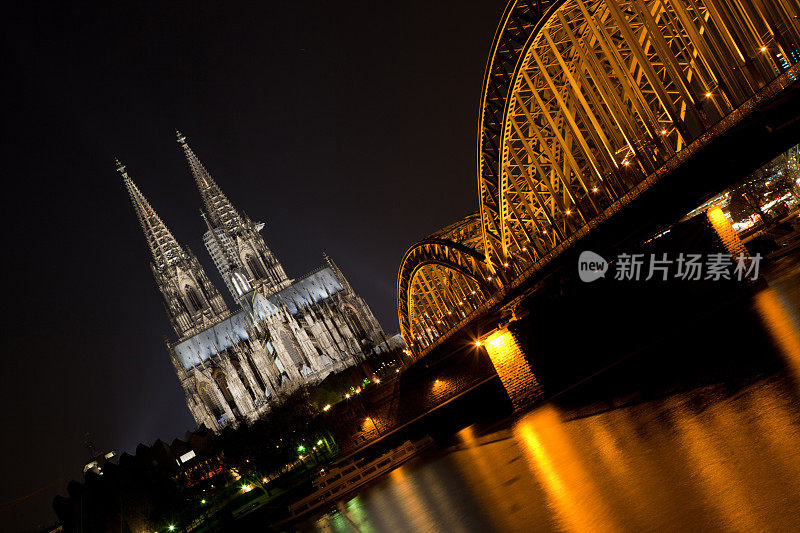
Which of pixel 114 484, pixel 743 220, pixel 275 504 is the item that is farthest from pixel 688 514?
pixel 114 484

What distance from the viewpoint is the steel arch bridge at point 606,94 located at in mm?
17172

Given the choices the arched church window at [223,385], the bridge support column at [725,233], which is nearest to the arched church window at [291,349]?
the arched church window at [223,385]

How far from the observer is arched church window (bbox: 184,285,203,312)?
159875mm

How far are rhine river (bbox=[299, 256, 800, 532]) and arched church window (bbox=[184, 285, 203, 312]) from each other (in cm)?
14167

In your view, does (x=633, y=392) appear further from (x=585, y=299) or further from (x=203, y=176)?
(x=203, y=176)

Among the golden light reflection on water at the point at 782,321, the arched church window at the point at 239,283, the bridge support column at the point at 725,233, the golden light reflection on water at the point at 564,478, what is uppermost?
the arched church window at the point at 239,283

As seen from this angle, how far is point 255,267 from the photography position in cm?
15462

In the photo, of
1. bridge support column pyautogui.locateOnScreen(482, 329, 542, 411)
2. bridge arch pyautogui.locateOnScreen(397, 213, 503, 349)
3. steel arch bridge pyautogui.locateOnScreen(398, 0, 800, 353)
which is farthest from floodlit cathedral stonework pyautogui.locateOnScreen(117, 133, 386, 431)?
bridge support column pyautogui.locateOnScreen(482, 329, 542, 411)

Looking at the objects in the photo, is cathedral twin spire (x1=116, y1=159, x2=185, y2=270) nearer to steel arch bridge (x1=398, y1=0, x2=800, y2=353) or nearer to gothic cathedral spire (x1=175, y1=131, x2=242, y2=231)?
gothic cathedral spire (x1=175, y1=131, x2=242, y2=231)

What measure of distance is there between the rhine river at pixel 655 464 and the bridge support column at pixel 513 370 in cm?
472

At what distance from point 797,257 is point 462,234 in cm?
2089

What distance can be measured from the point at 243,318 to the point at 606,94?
132m

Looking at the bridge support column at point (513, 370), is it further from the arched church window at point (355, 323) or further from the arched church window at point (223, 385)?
the arched church window at point (223, 385)

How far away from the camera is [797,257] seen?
34.7 m
